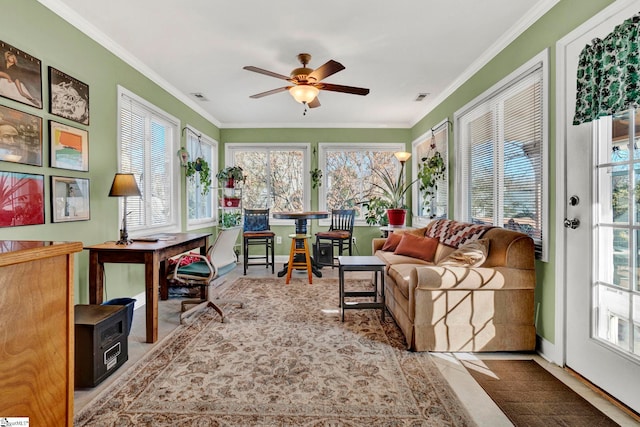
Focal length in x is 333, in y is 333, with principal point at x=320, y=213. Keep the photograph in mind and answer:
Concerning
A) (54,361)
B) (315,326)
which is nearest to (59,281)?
(54,361)

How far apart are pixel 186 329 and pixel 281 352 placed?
994mm

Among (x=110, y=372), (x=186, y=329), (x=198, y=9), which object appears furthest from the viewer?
(x=186, y=329)

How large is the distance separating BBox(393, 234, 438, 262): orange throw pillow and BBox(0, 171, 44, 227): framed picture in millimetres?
3337

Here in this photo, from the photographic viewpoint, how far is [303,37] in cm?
299

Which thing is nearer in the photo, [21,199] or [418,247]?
[21,199]

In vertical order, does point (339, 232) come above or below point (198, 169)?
below

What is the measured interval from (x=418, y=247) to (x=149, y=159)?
3.27 m

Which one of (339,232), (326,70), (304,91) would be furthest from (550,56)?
(339,232)

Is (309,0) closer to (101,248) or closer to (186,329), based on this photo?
(101,248)

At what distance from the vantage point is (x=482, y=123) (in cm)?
359

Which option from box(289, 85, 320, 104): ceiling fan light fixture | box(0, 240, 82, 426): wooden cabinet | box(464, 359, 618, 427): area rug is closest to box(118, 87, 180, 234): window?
box(289, 85, 320, 104): ceiling fan light fixture

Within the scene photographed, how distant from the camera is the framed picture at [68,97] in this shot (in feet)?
8.17

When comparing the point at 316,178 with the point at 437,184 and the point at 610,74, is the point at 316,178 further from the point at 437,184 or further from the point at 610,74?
the point at 610,74

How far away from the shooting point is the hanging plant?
241 inches
